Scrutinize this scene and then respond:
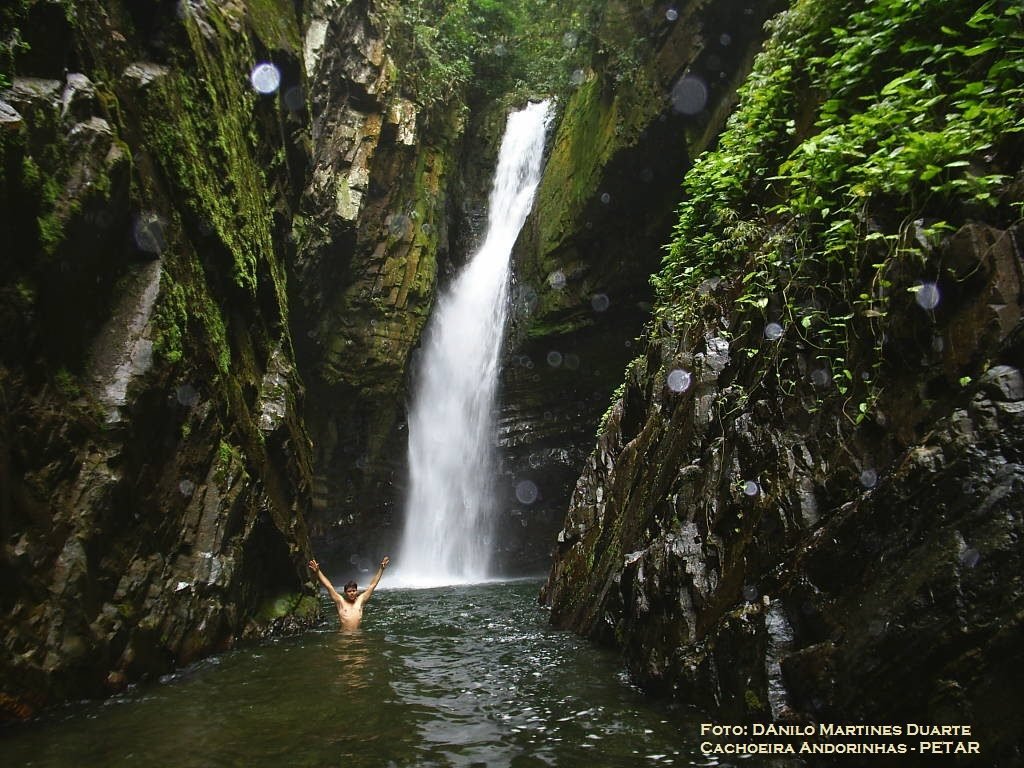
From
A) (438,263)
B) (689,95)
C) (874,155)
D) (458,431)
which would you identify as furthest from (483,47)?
(874,155)

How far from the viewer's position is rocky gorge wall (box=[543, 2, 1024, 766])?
2.74m

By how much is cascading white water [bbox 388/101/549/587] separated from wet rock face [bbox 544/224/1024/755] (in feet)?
37.5

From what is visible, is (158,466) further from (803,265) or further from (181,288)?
(803,265)

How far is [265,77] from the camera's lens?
9.58 m

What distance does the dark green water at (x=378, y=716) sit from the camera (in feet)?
11.8

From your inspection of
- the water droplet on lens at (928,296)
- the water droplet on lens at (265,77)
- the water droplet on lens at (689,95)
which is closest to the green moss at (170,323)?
the water droplet on lens at (265,77)

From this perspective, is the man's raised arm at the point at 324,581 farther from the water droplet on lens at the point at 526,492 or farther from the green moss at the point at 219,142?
the water droplet on lens at the point at 526,492

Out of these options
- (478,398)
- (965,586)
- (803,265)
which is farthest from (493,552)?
(965,586)

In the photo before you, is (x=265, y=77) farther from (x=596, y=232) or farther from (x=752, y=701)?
(x=752, y=701)

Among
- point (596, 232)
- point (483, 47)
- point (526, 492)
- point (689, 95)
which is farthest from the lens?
point (483, 47)

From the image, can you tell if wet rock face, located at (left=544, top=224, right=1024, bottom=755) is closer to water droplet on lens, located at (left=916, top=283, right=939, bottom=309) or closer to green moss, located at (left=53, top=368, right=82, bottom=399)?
water droplet on lens, located at (left=916, top=283, right=939, bottom=309)

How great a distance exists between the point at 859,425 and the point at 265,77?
9714 millimetres

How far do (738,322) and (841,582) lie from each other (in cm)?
297

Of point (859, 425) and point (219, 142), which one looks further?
point (219, 142)
